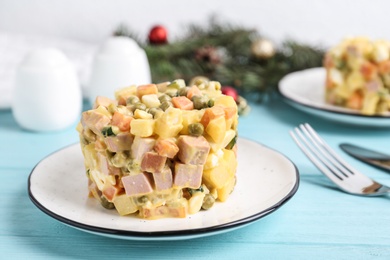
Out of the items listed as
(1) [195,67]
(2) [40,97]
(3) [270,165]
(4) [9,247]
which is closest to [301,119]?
(1) [195,67]

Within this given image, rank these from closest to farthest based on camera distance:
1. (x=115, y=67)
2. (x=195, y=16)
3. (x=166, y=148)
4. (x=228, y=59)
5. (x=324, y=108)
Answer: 1. (x=166, y=148)
2. (x=324, y=108)
3. (x=115, y=67)
4. (x=228, y=59)
5. (x=195, y=16)

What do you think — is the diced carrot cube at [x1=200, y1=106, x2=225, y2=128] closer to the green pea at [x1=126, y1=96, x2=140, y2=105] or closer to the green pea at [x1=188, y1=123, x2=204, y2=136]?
the green pea at [x1=188, y1=123, x2=204, y2=136]

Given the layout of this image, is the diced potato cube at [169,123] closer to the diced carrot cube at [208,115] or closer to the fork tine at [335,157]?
the diced carrot cube at [208,115]

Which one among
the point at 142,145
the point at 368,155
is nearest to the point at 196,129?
the point at 142,145

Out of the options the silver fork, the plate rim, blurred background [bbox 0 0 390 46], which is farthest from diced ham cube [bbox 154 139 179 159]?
blurred background [bbox 0 0 390 46]

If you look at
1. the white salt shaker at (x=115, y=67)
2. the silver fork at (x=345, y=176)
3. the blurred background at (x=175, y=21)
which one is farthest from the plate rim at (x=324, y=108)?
the white salt shaker at (x=115, y=67)

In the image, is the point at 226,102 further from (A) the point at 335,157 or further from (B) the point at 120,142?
(A) the point at 335,157
